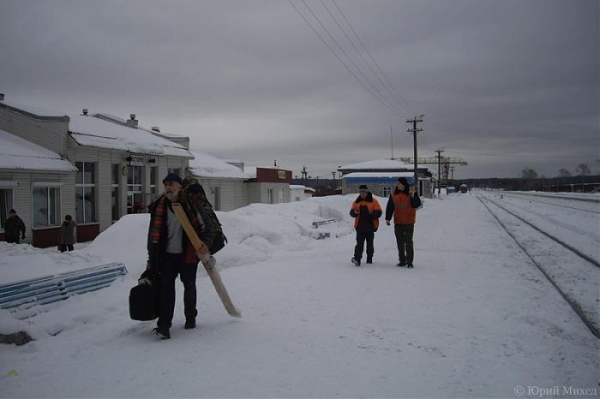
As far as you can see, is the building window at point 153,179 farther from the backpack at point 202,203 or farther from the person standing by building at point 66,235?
the backpack at point 202,203

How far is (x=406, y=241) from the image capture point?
9.39m

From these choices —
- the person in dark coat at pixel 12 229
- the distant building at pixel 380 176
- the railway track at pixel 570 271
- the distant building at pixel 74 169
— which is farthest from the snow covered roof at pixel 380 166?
the person in dark coat at pixel 12 229

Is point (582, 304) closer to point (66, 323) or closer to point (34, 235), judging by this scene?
point (66, 323)

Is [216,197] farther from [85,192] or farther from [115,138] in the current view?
[85,192]

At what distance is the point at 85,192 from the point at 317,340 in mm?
18508

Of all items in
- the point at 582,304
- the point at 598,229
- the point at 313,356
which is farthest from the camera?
the point at 598,229

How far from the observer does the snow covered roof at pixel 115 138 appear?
64.6 feet

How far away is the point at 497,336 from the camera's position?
4961mm

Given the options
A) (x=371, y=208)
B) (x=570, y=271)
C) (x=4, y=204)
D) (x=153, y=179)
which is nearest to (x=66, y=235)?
(x=4, y=204)

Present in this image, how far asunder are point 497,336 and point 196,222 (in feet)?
12.1

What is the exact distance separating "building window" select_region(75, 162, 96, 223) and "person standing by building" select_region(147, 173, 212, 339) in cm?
1677

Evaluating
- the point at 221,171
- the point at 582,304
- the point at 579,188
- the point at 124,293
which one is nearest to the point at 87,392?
the point at 124,293

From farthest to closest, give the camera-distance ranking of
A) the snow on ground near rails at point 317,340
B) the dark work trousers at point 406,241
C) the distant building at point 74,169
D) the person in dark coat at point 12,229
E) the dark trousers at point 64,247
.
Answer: the distant building at point 74,169 → the dark trousers at point 64,247 → the person in dark coat at point 12,229 → the dark work trousers at point 406,241 → the snow on ground near rails at point 317,340

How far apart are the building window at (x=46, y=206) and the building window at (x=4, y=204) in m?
1.16
